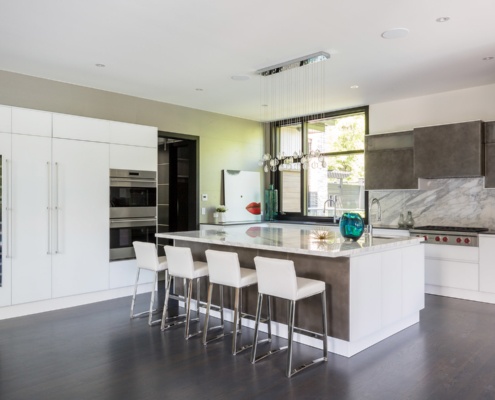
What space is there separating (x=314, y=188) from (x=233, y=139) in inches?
70.1

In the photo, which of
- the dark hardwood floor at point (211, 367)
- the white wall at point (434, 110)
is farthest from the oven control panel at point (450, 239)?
the white wall at point (434, 110)

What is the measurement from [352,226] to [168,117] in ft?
12.5

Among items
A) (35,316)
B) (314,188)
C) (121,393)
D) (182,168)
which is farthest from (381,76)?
(35,316)

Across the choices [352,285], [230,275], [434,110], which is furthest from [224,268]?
[434,110]

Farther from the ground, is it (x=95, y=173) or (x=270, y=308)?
(x=95, y=173)

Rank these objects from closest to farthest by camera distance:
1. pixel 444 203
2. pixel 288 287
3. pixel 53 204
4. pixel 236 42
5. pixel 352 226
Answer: pixel 288 287, pixel 352 226, pixel 236 42, pixel 53 204, pixel 444 203

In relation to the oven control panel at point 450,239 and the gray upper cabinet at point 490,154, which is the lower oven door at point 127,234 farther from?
the gray upper cabinet at point 490,154

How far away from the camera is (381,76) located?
16.9ft

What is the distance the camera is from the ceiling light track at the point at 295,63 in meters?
4.37

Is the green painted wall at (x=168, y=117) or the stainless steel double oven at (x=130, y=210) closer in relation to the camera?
the green painted wall at (x=168, y=117)

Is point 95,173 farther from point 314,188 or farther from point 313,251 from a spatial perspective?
point 314,188

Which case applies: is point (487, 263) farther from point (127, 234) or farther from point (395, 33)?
point (127, 234)

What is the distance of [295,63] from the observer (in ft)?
15.1

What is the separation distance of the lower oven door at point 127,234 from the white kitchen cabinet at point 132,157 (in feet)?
2.40
